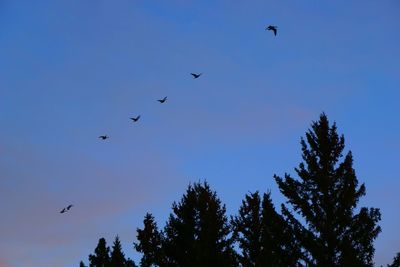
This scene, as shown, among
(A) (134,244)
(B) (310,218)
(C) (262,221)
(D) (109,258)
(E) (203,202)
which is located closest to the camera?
(B) (310,218)

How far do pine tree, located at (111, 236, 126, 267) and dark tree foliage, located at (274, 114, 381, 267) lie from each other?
66.3 ft

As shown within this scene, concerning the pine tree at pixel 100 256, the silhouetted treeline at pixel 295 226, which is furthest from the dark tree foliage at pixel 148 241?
the pine tree at pixel 100 256

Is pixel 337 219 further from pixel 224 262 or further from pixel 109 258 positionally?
pixel 109 258

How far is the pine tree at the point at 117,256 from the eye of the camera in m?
39.5

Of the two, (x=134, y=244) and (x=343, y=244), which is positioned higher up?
(x=134, y=244)

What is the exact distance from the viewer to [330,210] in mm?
22344

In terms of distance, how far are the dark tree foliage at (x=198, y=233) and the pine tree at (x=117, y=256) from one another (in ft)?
50.9

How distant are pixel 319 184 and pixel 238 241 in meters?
5.68

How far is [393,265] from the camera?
842 inches

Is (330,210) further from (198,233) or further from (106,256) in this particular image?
(106,256)

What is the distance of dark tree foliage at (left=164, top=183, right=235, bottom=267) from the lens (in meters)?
22.7

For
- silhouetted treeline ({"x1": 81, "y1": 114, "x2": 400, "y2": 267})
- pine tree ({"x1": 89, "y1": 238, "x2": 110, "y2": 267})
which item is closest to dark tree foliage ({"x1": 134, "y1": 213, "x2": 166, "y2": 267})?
silhouetted treeline ({"x1": 81, "y1": 114, "x2": 400, "y2": 267})

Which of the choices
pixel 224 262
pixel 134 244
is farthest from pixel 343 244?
pixel 134 244

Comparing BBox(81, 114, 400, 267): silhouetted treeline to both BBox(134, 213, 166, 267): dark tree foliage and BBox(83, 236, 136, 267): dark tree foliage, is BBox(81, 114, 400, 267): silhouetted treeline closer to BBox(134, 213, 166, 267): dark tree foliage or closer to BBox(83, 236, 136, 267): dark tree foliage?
BBox(134, 213, 166, 267): dark tree foliage
